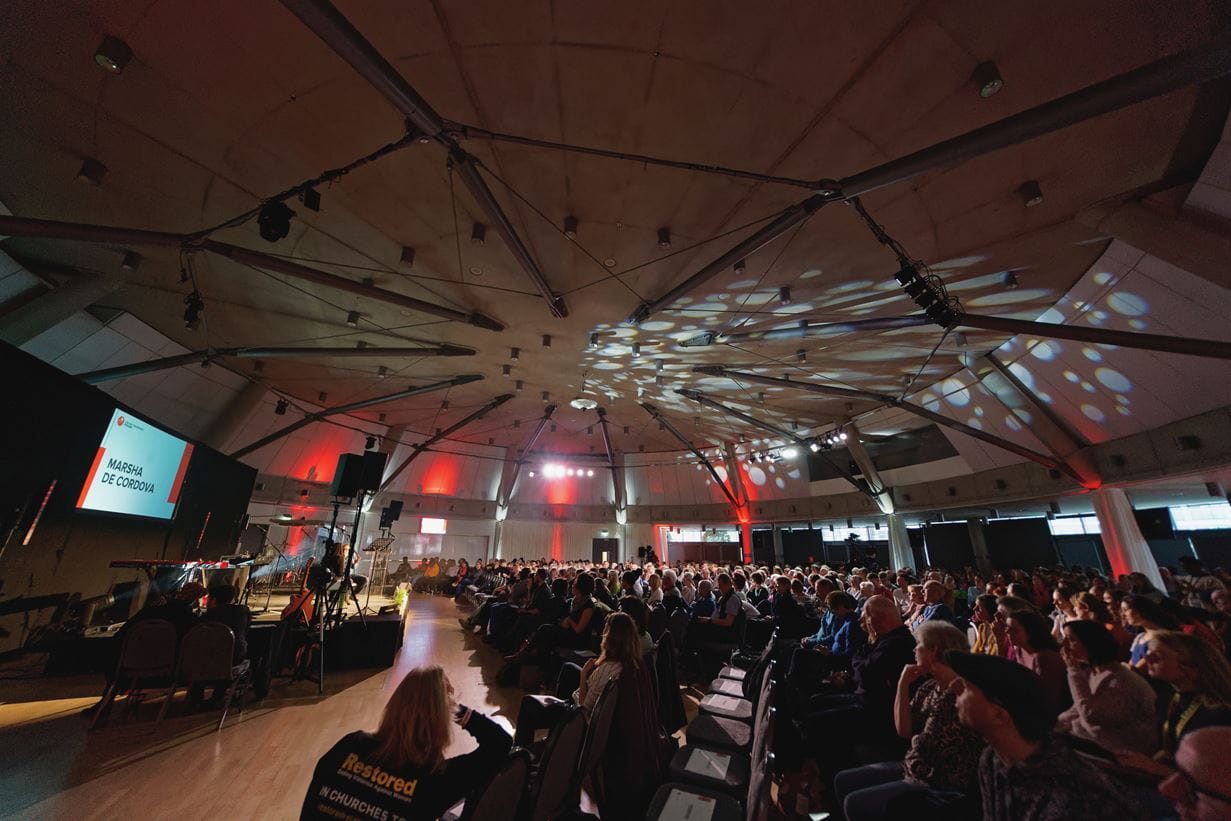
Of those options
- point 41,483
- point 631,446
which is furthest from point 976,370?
point 41,483

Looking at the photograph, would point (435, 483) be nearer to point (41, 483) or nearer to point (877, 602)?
point (41, 483)

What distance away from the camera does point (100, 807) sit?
2.77 meters

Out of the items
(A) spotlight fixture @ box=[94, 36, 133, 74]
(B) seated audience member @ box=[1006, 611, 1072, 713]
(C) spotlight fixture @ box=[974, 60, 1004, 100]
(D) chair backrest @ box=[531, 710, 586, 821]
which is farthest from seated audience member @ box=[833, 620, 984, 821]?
(A) spotlight fixture @ box=[94, 36, 133, 74]

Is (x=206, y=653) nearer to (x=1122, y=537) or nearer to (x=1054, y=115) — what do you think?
(x=1054, y=115)

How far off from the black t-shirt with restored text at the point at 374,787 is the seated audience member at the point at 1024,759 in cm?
168

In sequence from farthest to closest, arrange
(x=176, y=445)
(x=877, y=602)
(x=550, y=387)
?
1. (x=550, y=387)
2. (x=176, y=445)
3. (x=877, y=602)

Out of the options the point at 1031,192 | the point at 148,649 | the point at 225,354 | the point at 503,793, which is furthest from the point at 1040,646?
the point at 225,354

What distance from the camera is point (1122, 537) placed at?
905 cm

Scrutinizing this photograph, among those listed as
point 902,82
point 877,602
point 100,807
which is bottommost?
point 100,807

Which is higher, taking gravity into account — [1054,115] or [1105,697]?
[1054,115]

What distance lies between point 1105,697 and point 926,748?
1087 mm

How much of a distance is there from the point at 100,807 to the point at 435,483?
1719cm

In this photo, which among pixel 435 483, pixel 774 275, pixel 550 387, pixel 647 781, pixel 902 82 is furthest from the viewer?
pixel 435 483

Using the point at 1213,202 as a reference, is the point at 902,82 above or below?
above
